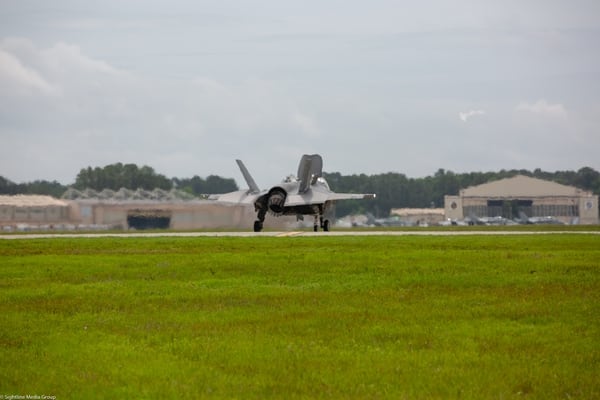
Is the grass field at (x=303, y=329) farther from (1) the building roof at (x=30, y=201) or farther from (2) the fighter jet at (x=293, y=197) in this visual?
(1) the building roof at (x=30, y=201)

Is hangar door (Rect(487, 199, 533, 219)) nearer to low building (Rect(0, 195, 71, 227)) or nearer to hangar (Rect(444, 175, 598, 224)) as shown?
hangar (Rect(444, 175, 598, 224))

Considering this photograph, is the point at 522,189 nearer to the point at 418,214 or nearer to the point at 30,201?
the point at 418,214

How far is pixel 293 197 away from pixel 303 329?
43.8 metres

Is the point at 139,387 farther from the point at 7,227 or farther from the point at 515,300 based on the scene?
the point at 7,227

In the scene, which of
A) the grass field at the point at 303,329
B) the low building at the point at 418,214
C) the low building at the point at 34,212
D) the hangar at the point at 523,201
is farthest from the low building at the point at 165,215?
the low building at the point at 418,214

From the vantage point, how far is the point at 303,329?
687 inches

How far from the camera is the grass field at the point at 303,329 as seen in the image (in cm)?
1329

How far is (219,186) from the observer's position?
130m

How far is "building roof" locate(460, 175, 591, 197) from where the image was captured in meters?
166

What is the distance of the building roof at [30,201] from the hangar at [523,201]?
313 feet

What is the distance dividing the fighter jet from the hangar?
103052mm

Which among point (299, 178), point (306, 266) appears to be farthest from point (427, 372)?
point (299, 178)

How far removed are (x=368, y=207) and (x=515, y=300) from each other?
167 metres

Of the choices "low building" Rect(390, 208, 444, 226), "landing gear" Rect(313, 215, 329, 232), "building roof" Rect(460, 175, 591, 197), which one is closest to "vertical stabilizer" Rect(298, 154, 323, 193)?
"landing gear" Rect(313, 215, 329, 232)
